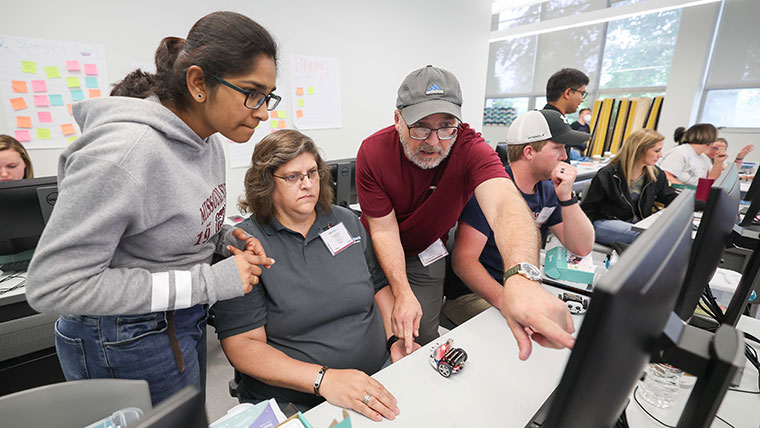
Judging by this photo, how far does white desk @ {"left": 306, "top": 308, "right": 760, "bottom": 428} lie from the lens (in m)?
0.87

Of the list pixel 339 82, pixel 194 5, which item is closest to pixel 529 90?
pixel 339 82

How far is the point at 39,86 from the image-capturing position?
226 centimetres

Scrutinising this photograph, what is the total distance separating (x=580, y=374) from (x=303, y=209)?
1.07 metres

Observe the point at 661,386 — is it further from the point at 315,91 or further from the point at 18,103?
the point at 18,103

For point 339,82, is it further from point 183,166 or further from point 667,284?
point 667,284

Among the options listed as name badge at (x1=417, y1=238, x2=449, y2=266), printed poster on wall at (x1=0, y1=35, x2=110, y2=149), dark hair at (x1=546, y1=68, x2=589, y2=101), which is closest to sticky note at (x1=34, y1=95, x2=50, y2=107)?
printed poster on wall at (x1=0, y1=35, x2=110, y2=149)

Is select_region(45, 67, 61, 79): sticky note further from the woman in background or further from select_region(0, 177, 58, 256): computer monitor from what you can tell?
the woman in background

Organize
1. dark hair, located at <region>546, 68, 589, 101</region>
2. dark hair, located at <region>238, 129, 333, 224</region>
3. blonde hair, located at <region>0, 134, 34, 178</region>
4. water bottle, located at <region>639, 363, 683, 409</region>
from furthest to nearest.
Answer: dark hair, located at <region>546, 68, 589, 101</region> → blonde hair, located at <region>0, 134, 34, 178</region> → dark hair, located at <region>238, 129, 333, 224</region> → water bottle, located at <region>639, 363, 683, 409</region>

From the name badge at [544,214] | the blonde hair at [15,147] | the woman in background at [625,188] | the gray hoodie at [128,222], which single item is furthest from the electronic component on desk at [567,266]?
the blonde hair at [15,147]

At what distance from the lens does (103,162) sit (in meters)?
0.69

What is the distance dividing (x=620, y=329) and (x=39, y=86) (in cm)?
326

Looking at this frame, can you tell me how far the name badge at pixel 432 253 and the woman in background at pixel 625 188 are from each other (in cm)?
180

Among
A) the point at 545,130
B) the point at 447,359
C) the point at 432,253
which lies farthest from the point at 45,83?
the point at 545,130

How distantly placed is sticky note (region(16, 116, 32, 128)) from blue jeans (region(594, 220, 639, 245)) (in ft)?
13.6
